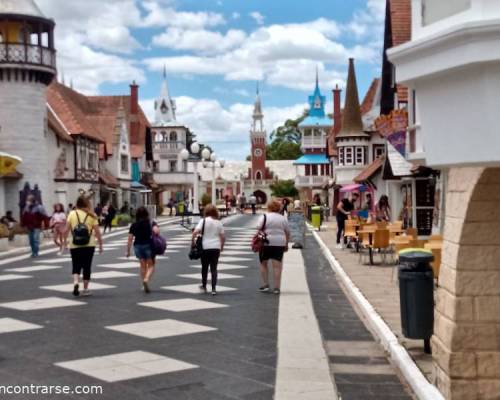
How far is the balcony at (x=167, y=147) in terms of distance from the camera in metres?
81.6

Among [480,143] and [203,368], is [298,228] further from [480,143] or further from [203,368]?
[480,143]

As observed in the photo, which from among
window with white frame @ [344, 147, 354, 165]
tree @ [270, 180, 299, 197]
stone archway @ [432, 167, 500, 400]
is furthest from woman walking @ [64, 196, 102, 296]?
tree @ [270, 180, 299, 197]

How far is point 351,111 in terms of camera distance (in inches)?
2014

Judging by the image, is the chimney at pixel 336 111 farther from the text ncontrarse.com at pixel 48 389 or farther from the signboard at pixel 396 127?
the text ncontrarse.com at pixel 48 389

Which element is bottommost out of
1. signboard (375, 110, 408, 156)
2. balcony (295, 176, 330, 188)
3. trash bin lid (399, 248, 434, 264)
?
trash bin lid (399, 248, 434, 264)

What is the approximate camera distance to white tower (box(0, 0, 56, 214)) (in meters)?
34.5

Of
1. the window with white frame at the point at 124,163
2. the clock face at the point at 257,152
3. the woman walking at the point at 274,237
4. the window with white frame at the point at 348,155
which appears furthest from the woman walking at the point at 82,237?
the clock face at the point at 257,152

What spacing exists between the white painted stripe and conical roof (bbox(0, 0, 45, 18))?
26.2m

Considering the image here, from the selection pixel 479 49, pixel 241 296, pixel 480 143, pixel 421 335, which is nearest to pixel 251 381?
pixel 421 335

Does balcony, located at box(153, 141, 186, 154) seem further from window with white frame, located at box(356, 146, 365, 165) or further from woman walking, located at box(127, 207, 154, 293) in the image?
woman walking, located at box(127, 207, 154, 293)

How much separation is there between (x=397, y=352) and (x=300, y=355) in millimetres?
1039

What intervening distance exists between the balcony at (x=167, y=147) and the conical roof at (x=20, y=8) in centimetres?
4639

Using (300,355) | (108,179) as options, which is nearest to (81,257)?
(300,355)

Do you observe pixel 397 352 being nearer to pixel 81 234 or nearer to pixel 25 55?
pixel 81 234
